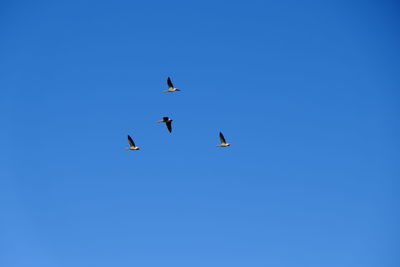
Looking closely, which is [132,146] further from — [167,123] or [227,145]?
[227,145]

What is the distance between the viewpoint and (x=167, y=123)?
312 ft

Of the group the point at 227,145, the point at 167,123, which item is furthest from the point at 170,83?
the point at 227,145

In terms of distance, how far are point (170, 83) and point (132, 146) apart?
10.5 m

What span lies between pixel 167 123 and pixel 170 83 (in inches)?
207

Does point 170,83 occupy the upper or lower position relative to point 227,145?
upper

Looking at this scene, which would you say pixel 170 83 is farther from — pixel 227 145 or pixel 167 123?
pixel 227 145

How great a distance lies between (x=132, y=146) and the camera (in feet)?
324

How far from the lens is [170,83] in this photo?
3748 inches

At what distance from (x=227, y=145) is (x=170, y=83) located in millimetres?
11386

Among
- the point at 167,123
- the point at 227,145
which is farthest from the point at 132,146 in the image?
the point at 227,145
